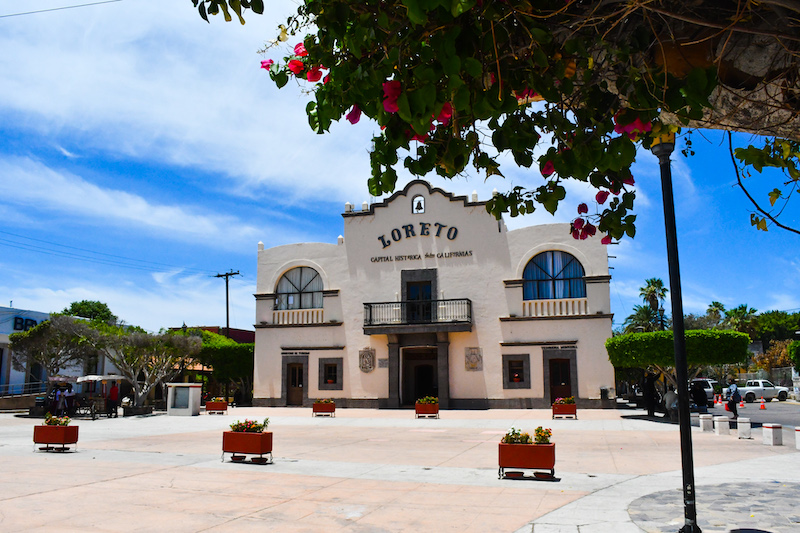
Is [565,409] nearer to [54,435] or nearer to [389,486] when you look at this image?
[389,486]

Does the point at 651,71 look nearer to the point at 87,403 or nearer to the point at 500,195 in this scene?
the point at 500,195

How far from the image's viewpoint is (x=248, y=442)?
12609 mm

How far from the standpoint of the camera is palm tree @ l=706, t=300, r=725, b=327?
68.4 meters

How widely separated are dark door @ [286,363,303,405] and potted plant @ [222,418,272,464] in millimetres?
22427

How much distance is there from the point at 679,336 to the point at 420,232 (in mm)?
28306

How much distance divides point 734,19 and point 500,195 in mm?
2060

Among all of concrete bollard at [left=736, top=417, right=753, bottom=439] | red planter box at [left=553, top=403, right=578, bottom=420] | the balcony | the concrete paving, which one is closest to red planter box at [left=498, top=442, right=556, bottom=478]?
the concrete paving

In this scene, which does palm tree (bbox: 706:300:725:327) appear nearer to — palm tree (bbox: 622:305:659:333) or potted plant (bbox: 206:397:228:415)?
palm tree (bbox: 622:305:659:333)

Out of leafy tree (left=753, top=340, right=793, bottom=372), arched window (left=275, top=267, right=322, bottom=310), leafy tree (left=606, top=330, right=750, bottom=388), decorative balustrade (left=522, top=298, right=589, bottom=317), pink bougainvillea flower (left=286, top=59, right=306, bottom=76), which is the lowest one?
leafy tree (left=753, top=340, right=793, bottom=372)

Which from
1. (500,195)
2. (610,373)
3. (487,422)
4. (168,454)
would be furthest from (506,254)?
(500,195)

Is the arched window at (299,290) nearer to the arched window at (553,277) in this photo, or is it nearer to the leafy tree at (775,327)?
the arched window at (553,277)

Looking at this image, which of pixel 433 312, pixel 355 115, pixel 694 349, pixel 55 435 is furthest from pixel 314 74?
pixel 433 312

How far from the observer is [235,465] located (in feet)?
40.5

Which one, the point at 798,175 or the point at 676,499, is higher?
the point at 798,175
